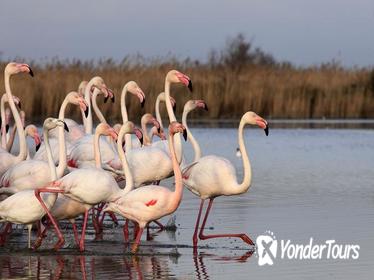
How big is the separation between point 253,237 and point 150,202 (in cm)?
121

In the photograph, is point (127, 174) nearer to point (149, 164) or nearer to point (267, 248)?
point (149, 164)

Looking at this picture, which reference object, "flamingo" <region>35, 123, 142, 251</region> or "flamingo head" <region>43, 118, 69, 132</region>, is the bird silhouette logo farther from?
"flamingo head" <region>43, 118, 69, 132</region>

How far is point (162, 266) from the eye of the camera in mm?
8961

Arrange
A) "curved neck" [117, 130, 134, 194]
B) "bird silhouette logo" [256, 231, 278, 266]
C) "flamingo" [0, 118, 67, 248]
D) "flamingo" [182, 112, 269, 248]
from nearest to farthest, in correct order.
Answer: "bird silhouette logo" [256, 231, 278, 266] → "flamingo" [0, 118, 67, 248] → "curved neck" [117, 130, 134, 194] → "flamingo" [182, 112, 269, 248]

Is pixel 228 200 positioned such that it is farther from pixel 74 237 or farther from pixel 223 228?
pixel 74 237

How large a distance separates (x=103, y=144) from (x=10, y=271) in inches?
144

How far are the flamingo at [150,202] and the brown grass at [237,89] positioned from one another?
15.6 metres

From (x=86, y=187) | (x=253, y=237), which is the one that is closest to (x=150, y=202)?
(x=86, y=187)

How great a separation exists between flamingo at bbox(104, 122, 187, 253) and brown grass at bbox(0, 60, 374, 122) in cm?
1557

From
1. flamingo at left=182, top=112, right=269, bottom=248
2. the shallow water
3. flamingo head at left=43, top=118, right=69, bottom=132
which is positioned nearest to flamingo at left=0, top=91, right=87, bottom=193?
flamingo head at left=43, top=118, right=69, bottom=132

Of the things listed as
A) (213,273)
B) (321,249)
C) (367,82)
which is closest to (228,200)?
(321,249)

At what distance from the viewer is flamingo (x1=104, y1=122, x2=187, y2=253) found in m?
9.66

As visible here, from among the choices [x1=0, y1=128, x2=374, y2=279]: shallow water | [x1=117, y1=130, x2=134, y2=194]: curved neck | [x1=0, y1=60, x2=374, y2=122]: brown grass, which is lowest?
[x1=0, y1=60, x2=374, y2=122]: brown grass

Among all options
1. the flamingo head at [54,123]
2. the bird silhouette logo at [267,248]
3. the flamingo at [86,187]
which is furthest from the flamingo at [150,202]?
the flamingo head at [54,123]
